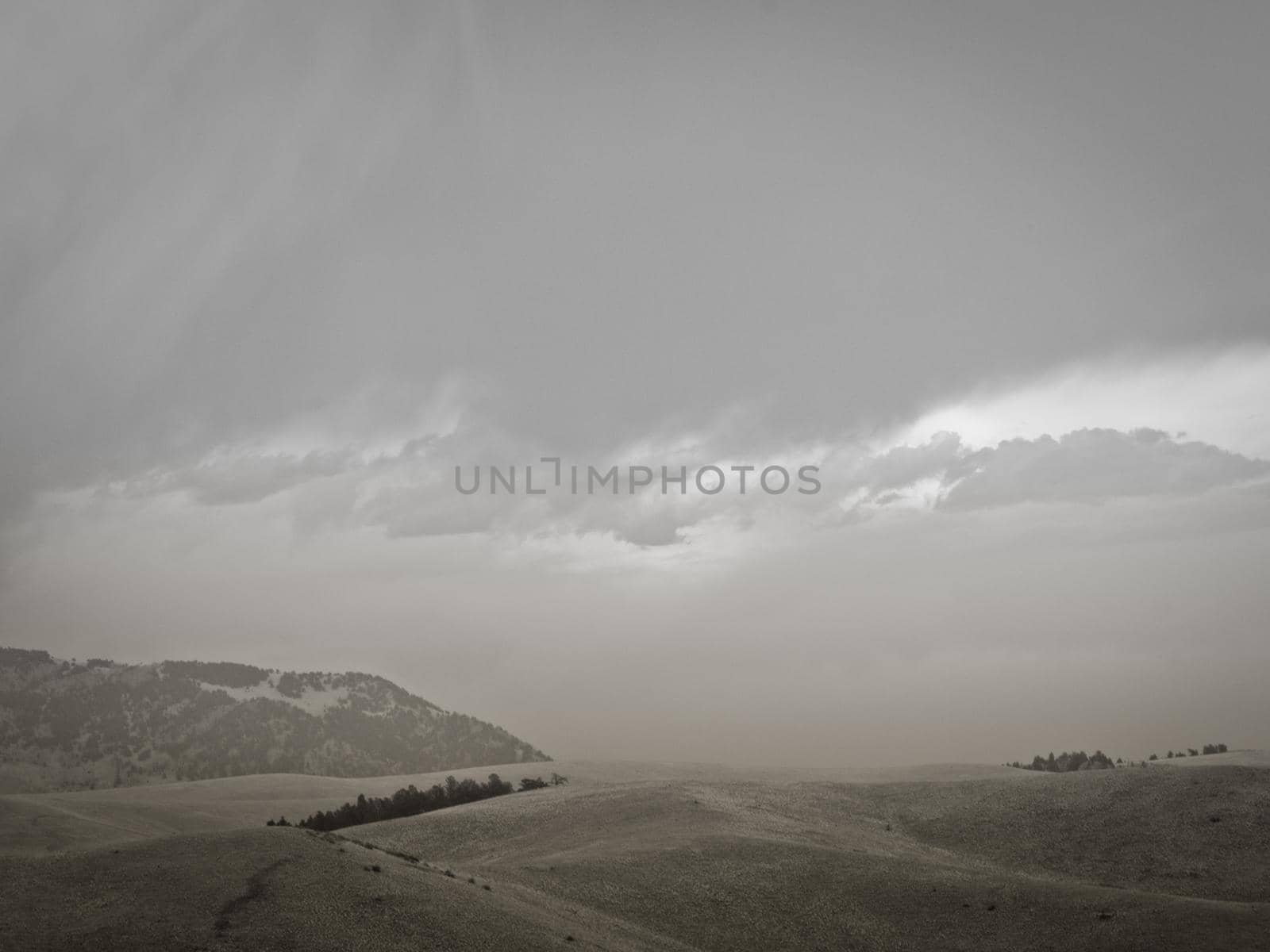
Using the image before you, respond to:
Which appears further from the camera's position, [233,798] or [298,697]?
[298,697]

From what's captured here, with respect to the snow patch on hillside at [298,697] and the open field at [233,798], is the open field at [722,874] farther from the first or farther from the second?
the snow patch on hillside at [298,697]

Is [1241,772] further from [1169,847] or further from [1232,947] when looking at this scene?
[1232,947]

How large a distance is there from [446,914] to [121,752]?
152 m

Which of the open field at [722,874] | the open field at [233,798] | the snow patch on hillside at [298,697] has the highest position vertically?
the snow patch on hillside at [298,697]

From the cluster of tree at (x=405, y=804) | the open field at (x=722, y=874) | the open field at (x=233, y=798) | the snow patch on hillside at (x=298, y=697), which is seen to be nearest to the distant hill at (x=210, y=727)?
the snow patch on hillside at (x=298, y=697)

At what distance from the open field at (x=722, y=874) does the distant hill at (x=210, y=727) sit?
106 meters

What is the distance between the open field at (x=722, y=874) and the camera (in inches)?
877

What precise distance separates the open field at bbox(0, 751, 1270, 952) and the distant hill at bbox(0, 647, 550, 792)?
106016 millimetres

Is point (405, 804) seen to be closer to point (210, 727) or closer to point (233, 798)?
point (233, 798)

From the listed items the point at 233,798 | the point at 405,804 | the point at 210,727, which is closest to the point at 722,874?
the point at 405,804

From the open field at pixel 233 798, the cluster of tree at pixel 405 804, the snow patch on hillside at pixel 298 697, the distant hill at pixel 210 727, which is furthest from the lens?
the snow patch on hillside at pixel 298 697

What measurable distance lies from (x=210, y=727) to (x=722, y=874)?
5861 inches

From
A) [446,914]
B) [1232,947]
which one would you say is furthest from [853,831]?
[446,914]

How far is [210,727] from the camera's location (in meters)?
157
